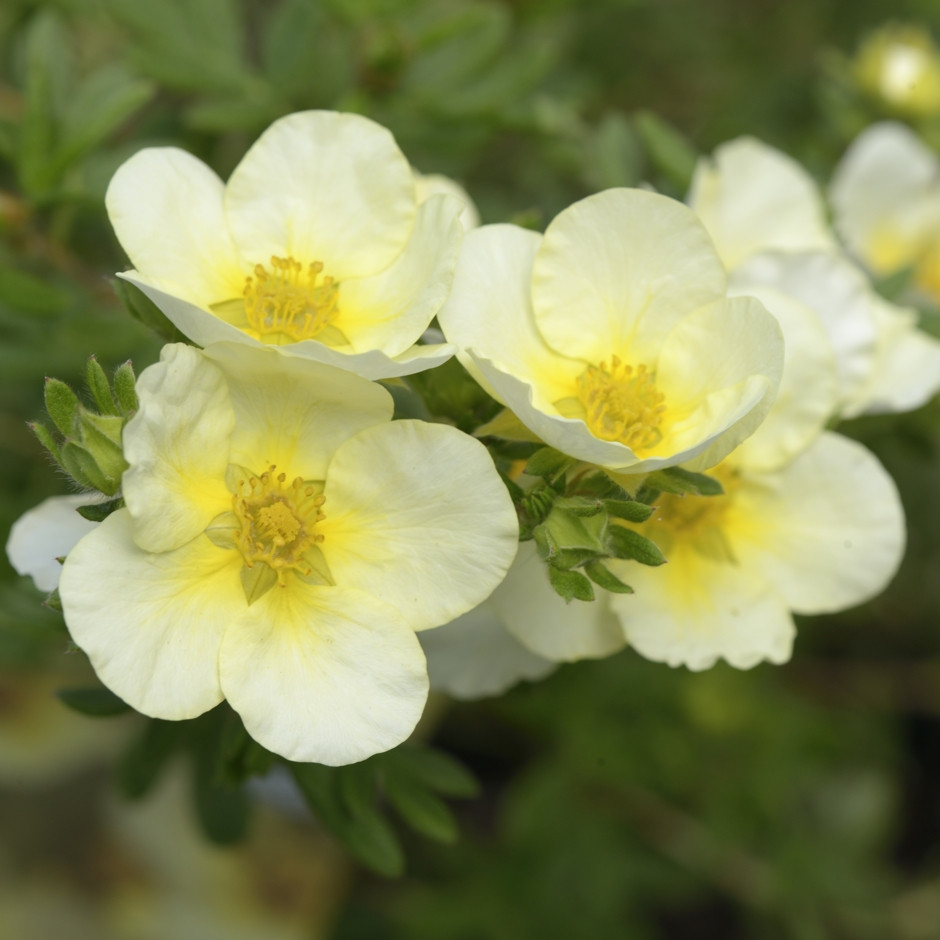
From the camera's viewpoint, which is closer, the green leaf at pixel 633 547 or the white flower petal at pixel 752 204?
the green leaf at pixel 633 547

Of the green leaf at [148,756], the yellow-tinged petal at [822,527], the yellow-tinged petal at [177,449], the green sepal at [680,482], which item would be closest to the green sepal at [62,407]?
the yellow-tinged petal at [177,449]

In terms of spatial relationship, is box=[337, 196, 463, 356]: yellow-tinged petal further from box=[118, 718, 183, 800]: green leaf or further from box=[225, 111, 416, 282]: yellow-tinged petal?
box=[118, 718, 183, 800]: green leaf

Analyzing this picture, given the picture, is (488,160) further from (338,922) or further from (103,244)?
(338,922)

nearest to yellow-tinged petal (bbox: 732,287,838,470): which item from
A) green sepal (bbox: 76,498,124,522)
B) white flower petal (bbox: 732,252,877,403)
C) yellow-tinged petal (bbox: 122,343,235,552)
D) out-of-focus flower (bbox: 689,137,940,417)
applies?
out-of-focus flower (bbox: 689,137,940,417)

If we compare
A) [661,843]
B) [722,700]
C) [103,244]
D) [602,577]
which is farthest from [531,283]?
[661,843]

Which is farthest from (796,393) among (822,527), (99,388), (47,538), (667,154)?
(47,538)

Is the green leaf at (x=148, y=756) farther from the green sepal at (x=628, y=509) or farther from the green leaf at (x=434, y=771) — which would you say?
the green sepal at (x=628, y=509)
